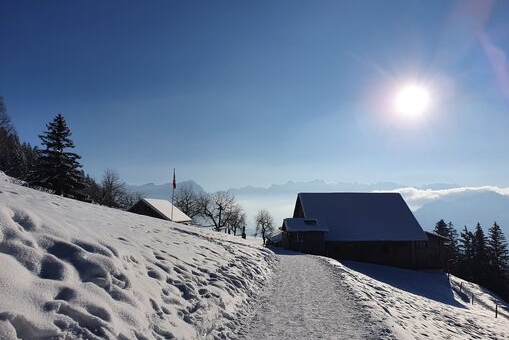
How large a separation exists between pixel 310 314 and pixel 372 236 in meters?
36.9

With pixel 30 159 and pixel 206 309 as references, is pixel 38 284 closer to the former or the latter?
pixel 206 309

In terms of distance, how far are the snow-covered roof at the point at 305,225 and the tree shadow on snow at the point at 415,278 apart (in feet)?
16.9

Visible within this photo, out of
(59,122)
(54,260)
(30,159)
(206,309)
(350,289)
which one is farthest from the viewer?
(30,159)

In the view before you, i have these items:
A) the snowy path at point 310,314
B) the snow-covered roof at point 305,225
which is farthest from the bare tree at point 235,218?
the snowy path at point 310,314

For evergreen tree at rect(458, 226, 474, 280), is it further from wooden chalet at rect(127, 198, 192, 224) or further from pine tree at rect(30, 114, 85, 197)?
pine tree at rect(30, 114, 85, 197)

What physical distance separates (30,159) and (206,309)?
86758 mm

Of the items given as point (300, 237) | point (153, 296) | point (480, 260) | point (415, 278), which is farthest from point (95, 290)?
point (480, 260)

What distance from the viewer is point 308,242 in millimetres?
42062

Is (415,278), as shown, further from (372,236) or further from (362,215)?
(362,215)

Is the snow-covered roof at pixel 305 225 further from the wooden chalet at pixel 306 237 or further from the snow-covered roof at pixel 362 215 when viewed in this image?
the snow-covered roof at pixel 362 215

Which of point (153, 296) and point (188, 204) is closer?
point (153, 296)

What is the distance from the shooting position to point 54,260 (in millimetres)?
6445

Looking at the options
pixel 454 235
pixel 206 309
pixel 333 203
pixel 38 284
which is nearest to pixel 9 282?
pixel 38 284

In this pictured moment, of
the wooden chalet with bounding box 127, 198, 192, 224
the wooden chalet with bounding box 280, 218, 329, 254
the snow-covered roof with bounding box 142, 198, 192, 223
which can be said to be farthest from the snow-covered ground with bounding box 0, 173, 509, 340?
the snow-covered roof with bounding box 142, 198, 192, 223
